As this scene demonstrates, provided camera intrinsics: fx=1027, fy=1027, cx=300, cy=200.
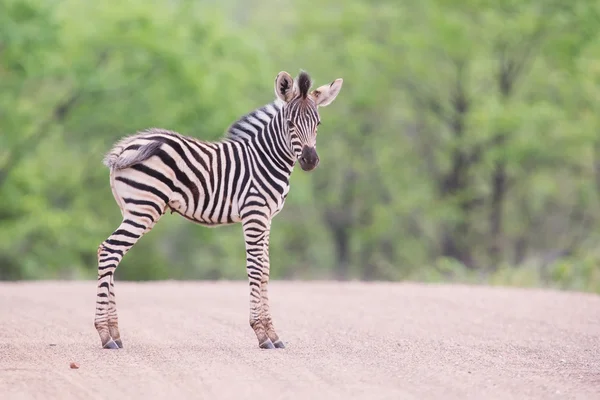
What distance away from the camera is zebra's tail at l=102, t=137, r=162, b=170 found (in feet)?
31.2

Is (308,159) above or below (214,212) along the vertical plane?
above

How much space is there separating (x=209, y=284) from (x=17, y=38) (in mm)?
11780

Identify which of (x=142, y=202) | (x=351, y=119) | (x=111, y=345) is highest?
(x=351, y=119)

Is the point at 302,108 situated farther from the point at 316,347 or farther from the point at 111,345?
the point at 111,345

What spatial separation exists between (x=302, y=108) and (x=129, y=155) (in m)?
1.69

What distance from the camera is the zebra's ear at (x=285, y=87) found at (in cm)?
984

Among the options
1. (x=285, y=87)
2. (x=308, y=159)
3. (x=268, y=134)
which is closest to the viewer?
(x=308, y=159)

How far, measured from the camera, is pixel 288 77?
9.82 meters

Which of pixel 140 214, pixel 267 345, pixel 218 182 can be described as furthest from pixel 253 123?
pixel 267 345

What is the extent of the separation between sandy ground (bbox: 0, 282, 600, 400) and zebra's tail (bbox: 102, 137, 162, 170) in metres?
1.72

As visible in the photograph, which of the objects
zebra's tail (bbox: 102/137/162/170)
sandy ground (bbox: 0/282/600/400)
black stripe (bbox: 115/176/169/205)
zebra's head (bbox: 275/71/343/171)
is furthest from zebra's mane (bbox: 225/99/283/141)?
sandy ground (bbox: 0/282/600/400)

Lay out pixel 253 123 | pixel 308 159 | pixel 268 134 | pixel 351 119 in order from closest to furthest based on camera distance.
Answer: pixel 308 159
pixel 268 134
pixel 253 123
pixel 351 119

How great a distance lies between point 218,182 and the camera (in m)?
9.80

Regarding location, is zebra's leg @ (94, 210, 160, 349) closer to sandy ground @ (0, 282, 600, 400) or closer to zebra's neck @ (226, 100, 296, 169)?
sandy ground @ (0, 282, 600, 400)
